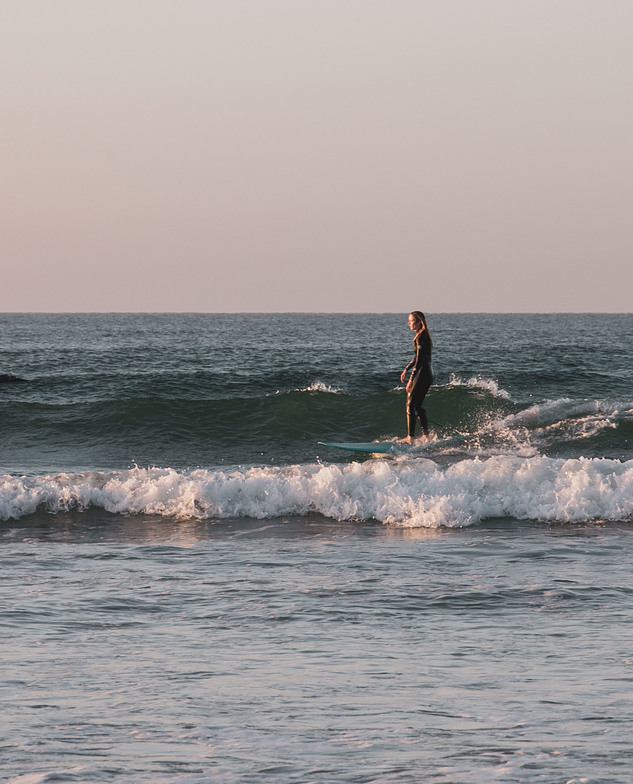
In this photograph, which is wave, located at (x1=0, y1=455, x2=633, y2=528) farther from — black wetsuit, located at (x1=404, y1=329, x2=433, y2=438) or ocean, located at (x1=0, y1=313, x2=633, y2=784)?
black wetsuit, located at (x1=404, y1=329, x2=433, y2=438)

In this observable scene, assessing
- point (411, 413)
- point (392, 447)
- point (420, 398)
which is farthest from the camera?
point (392, 447)

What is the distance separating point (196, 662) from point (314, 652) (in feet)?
2.37

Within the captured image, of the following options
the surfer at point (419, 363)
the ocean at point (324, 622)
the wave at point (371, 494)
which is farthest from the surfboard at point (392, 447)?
the wave at point (371, 494)

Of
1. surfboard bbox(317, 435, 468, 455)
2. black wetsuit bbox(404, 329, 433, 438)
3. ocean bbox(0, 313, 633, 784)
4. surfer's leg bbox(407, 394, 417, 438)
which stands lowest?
ocean bbox(0, 313, 633, 784)

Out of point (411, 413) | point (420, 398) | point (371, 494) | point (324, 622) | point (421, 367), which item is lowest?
point (324, 622)

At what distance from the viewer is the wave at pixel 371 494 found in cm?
1116

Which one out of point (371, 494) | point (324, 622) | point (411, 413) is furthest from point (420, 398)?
point (324, 622)

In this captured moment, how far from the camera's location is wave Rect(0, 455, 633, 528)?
1116 cm

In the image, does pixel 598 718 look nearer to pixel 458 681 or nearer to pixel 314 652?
pixel 458 681

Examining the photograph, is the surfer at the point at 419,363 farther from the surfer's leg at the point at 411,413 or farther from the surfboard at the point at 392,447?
the surfboard at the point at 392,447

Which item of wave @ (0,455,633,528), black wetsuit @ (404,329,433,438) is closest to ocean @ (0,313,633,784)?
wave @ (0,455,633,528)

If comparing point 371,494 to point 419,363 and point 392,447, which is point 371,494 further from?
point 392,447

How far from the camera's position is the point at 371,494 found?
1164cm

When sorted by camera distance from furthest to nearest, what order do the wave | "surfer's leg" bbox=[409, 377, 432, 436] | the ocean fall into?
"surfer's leg" bbox=[409, 377, 432, 436] → the wave → the ocean
